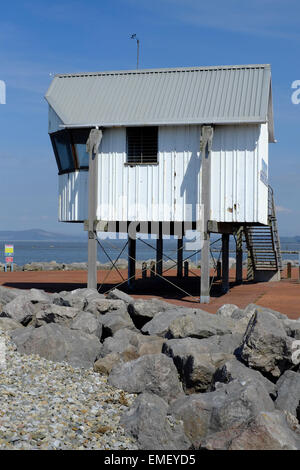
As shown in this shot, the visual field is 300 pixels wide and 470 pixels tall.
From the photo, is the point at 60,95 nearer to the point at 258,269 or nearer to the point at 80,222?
the point at 80,222

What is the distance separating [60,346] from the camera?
40.9 ft

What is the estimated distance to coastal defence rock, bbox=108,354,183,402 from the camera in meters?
10.6

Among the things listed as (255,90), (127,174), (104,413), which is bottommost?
(104,413)

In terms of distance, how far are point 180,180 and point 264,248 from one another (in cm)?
1114

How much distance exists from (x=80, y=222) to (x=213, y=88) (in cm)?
670

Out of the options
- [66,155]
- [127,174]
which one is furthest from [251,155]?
[66,155]

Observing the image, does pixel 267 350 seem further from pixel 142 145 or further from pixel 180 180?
pixel 142 145

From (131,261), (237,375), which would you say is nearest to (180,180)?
(131,261)

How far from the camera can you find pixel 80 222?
22875 mm

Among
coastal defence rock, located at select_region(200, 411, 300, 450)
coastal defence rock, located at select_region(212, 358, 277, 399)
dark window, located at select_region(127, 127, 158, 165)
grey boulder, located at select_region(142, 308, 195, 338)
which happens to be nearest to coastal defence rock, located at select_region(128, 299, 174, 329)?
grey boulder, located at select_region(142, 308, 195, 338)

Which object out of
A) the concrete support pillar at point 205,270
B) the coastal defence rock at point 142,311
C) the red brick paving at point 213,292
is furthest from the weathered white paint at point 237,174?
the coastal defence rock at point 142,311

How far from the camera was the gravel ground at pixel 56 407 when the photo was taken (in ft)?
26.9

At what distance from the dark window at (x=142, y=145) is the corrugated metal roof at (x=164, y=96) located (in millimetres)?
473

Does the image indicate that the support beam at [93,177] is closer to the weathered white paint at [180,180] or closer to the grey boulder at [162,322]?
the weathered white paint at [180,180]
